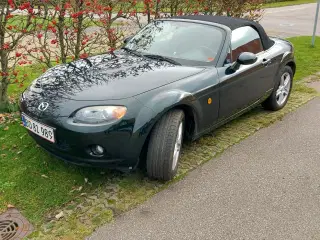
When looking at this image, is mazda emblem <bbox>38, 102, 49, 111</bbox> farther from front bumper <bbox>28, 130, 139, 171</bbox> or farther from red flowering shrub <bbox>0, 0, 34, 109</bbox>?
red flowering shrub <bbox>0, 0, 34, 109</bbox>

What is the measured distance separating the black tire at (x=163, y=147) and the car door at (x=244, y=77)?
886 mm

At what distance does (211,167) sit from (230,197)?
1.77 ft

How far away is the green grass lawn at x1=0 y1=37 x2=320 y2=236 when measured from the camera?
298cm

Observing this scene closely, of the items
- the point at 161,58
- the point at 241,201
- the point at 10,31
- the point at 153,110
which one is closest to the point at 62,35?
the point at 10,31

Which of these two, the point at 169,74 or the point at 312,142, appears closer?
the point at 169,74

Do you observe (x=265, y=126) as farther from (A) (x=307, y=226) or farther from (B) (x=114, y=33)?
(B) (x=114, y=33)

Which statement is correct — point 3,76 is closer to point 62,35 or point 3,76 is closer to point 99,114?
point 62,35

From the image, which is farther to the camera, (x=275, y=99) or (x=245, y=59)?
(x=275, y=99)

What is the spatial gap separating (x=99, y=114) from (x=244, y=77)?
6.61 ft

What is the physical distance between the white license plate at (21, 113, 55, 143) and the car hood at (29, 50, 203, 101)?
0.86 ft

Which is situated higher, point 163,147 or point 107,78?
point 107,78

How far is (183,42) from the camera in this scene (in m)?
4.05

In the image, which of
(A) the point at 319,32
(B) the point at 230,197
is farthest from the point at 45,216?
(A) the point at 319,32

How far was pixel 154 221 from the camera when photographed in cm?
281
